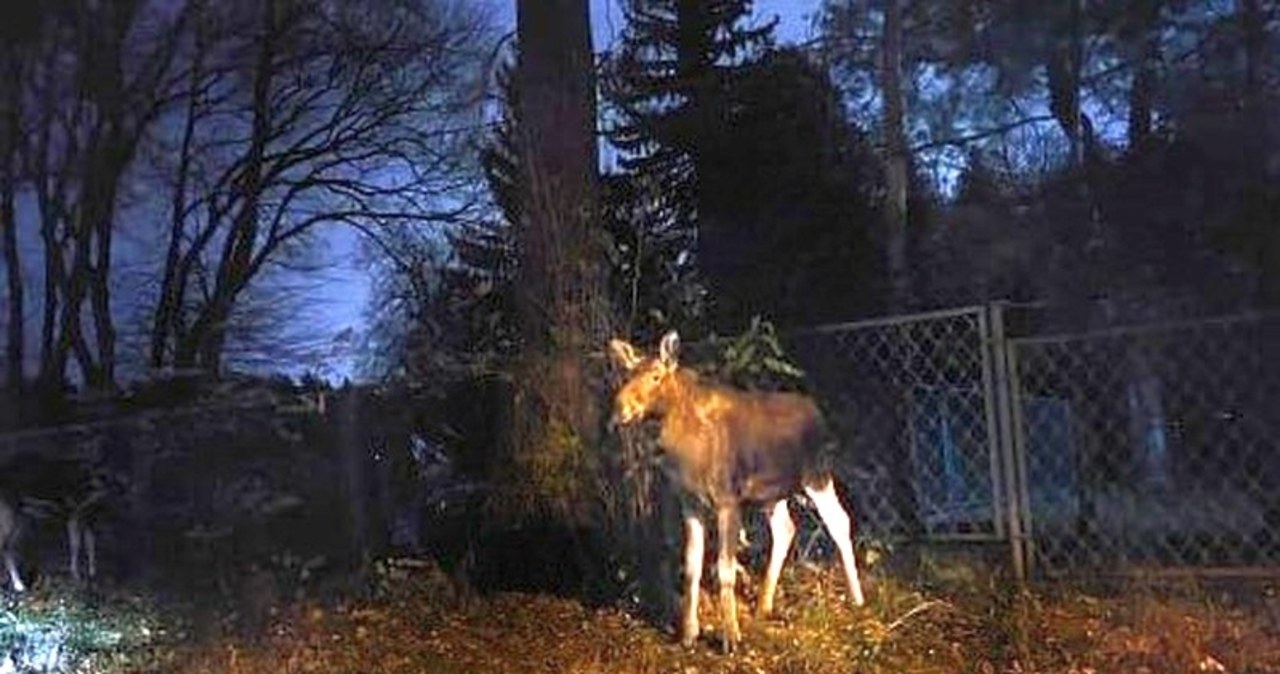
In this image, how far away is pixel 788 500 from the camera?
23.9 feet

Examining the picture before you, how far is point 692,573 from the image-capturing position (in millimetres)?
6719

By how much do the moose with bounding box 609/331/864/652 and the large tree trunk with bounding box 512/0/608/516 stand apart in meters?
0.58

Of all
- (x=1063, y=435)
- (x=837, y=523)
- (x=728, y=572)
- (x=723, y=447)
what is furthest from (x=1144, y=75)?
(x=728, y=572)

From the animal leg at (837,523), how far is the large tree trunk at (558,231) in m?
1.10

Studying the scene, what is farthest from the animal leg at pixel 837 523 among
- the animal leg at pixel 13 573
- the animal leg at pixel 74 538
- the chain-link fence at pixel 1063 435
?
the animal leg at pixel 74 538

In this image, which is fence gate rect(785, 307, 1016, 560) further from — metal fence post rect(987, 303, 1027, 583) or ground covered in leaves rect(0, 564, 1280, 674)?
ground covered in leaves rect(0, 564, 1280, 674)

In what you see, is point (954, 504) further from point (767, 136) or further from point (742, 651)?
point (767, 136)

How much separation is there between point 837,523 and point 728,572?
76 centimetres

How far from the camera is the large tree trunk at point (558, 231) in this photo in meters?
7.66

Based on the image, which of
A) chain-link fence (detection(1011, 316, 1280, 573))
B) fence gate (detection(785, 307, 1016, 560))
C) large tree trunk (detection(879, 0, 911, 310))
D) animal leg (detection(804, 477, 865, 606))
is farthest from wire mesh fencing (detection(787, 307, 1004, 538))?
large tree trunk (detection(879, 0, 911, 310))

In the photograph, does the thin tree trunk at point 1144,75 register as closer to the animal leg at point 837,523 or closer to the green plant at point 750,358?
the green plant at point 750,358

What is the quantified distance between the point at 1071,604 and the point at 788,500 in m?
1.31

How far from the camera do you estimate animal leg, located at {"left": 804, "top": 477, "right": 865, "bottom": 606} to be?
714 centimetres

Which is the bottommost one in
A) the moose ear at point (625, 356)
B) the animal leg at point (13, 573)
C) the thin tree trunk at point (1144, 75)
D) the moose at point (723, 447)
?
the animal leg at point (13, 573)
